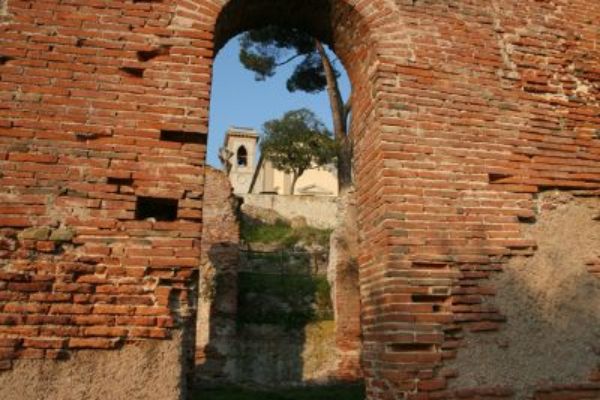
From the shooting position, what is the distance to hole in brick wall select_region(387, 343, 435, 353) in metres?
3.75

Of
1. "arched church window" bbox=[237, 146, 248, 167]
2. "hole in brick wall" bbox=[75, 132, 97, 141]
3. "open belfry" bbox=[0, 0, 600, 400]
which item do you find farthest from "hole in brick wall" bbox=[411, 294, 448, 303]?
"arched church window" bbox=[237, 146, 248, 167]

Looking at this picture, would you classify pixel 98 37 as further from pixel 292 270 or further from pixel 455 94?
pixel 292 270

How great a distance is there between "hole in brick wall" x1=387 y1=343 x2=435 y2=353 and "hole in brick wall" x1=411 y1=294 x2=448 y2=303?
0.33 m

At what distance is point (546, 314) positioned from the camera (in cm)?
409

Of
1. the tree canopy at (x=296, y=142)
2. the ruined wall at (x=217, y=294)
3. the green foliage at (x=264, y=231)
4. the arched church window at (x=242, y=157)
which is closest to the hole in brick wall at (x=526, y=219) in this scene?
the ruined wall at (x=217, y=294)

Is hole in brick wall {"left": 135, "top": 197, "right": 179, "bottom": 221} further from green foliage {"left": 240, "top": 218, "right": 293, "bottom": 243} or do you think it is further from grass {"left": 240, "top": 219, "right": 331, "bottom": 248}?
green foliage {"left": 240, "top": 218, "right": 293, "bottom": 243}

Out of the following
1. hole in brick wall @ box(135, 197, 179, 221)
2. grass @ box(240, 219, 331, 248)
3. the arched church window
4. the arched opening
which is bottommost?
hole in brick wall @ box(135, 197, 179, 221)

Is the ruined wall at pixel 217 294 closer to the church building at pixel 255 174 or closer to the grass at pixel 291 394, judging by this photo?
the grass at pixel 291 394

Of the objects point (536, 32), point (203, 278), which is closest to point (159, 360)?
point (536, 32)

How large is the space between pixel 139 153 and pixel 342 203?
30.1ft

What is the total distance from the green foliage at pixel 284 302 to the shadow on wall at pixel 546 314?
355 inches

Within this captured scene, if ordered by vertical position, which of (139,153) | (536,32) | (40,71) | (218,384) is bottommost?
(218,384)

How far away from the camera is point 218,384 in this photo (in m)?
11.0

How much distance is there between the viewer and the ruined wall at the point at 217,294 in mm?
11688
